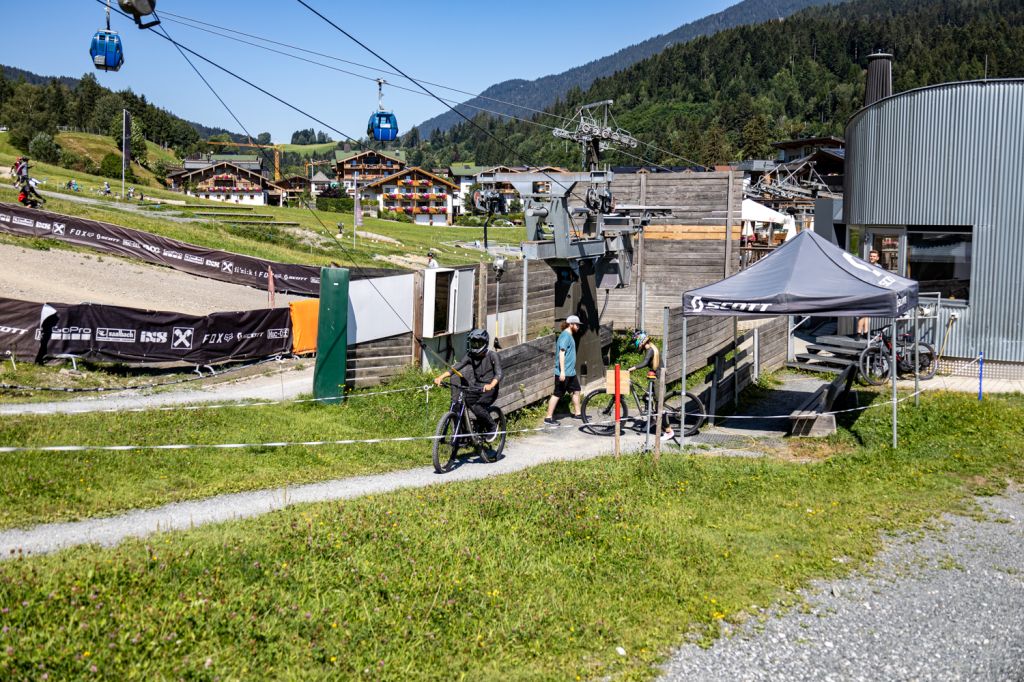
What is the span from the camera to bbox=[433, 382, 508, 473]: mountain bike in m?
13.2

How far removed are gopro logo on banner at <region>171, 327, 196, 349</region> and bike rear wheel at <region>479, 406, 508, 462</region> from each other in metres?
8.71

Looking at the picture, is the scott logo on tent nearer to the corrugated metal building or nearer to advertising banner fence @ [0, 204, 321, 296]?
the corrugated metal building

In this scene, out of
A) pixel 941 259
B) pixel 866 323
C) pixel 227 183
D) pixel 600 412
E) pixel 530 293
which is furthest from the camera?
pixel 227 183

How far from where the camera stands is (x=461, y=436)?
1345 cm

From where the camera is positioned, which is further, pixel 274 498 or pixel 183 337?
pixel 183 337

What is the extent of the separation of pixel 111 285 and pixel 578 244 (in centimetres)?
1631

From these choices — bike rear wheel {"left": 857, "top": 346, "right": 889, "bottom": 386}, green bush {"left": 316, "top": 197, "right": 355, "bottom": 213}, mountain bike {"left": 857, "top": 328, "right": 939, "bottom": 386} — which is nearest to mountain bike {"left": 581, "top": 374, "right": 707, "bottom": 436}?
bike rear wheel {"left": 857, "top": 346, "right": 889, "bottom": 386}

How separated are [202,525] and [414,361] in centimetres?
873

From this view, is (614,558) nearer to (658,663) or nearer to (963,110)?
(658,663)

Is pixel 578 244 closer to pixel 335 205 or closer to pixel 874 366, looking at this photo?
pixel 874 366

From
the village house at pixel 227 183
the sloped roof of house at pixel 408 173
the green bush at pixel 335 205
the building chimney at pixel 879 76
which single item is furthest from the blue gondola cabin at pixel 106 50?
the sloped roof of house at pixel 408 173

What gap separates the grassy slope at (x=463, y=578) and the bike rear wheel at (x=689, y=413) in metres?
3.54

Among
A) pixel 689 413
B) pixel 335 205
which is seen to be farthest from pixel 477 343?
pixel 335 205

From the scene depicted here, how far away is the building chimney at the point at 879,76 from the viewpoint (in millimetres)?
32062
